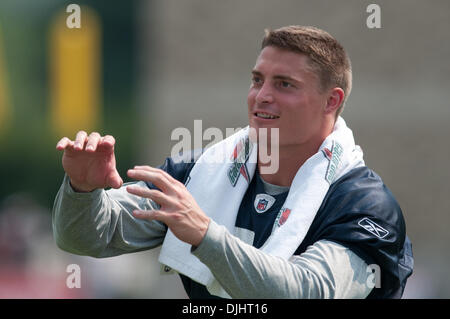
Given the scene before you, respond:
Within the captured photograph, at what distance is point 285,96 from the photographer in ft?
13.5

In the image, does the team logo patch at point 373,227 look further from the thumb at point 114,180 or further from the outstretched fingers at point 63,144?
the outstretched fingers at point 63,144

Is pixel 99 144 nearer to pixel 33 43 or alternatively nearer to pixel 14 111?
pixel 14 111

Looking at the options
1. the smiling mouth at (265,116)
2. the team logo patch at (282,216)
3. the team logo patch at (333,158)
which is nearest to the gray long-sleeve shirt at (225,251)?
the team logo patch at (282,216)

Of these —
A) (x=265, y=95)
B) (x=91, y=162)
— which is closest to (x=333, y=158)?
(x=265, y=95)

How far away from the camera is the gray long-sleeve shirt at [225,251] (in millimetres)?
3355

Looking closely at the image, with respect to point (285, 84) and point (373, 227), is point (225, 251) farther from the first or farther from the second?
point (285, 84)

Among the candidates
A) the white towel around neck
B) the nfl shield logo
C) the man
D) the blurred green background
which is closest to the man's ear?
the man

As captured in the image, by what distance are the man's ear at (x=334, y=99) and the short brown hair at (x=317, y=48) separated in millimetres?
34

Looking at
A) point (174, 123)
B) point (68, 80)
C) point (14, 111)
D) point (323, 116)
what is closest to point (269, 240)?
point (323, 116)

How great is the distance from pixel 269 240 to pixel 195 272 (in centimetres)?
42

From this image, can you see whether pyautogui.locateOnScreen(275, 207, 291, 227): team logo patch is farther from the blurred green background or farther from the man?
the blurred green background

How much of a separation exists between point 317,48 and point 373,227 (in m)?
0.98

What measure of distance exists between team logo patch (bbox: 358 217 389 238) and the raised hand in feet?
3.81

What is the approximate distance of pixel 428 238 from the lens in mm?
14320
